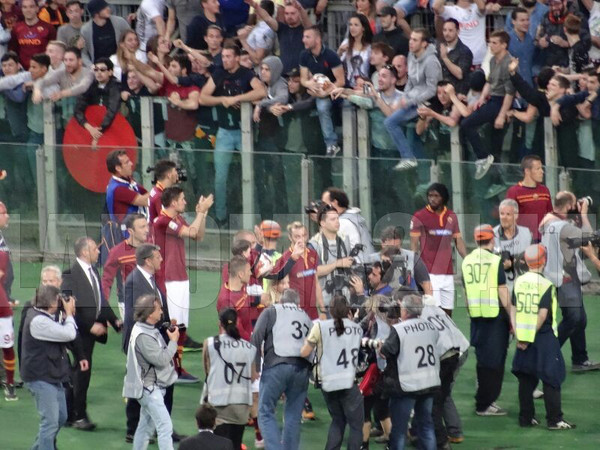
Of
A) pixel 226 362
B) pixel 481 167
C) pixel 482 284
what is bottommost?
pixel 226 362

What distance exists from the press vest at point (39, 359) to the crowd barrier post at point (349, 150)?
6.94 metres

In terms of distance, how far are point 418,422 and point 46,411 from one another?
10.5ft

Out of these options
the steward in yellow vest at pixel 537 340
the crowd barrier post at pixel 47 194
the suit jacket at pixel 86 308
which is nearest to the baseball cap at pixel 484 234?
the steward in yellow vest at pixel 537 340

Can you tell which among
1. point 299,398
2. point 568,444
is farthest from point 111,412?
point 568,444

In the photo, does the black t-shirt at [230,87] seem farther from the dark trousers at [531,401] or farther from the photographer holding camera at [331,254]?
the dark trousers at [531,401]

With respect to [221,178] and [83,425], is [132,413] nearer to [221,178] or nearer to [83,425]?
[83,425]

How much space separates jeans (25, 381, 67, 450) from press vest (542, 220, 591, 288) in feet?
18.2

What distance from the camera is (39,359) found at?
13344 millimetres

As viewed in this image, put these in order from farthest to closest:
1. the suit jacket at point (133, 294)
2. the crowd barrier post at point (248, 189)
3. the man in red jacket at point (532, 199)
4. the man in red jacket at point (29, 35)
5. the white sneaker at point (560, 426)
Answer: the man in red jacket at point (29, 35), the crowd barrier post at point (248, 189), the man in red jacket at point (532, 199), the white sneaker at point (560, 426), the suit jacket at point (133, 294)

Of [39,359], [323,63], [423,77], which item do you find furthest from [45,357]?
[323,63]

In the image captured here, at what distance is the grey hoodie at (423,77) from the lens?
1947cm

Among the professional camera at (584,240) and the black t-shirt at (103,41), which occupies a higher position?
the black t-shirt at (103,41)

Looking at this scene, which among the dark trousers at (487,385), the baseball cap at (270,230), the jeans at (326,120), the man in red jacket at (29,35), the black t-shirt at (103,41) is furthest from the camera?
the man in red jacket at (29,35)

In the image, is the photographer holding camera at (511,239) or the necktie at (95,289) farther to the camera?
the photographer holding camera at (511,239)
